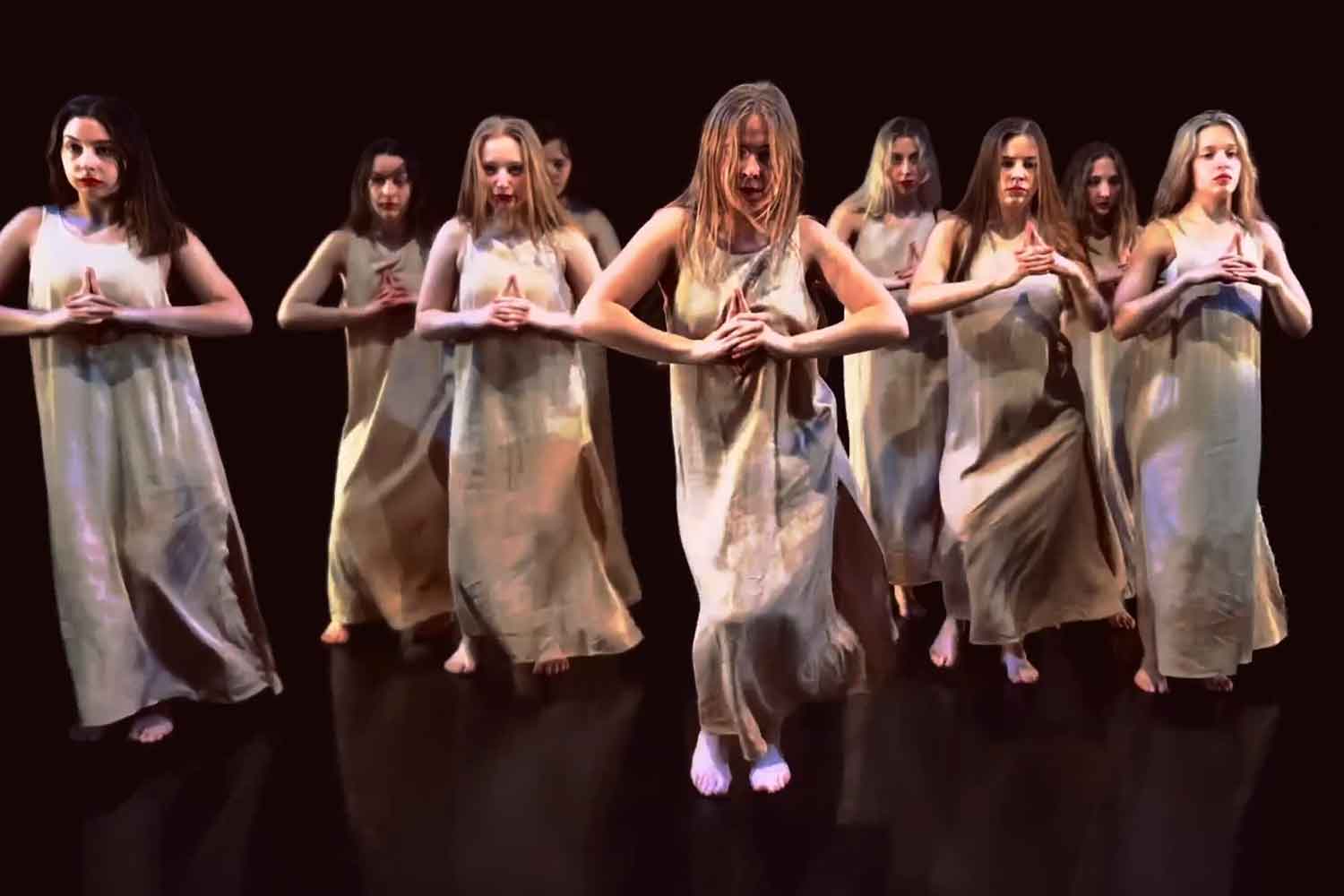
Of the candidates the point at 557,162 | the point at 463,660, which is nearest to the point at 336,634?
the point at 463,660

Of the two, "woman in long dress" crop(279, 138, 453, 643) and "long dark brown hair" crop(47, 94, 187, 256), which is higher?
"long dark brown hair" crop(47, 94, 187, 256)

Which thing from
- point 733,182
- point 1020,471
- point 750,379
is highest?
point 733,182

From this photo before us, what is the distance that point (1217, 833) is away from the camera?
10.2 ft

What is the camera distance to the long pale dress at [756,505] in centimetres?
311

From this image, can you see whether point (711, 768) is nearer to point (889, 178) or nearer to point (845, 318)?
point (845, 318)

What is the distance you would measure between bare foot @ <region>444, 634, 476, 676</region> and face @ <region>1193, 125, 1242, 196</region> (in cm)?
273

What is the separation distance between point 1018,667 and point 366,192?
2.74m

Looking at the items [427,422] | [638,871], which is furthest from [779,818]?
[427,422]

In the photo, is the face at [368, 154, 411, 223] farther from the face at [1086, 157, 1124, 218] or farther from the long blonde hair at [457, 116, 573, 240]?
the face at [1086, 157, 1124, 218]

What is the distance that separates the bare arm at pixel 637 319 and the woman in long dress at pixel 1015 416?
114cm

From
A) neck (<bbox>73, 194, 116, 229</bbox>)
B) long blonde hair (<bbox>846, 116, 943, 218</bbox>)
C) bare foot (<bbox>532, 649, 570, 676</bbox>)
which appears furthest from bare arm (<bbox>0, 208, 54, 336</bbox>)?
long blonde hair (<bbox>846, 116, 943, 218</bbox>)

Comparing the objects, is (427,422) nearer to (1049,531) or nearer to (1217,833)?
(1049,531)

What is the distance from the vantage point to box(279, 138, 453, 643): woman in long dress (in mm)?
4500

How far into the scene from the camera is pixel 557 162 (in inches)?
195
